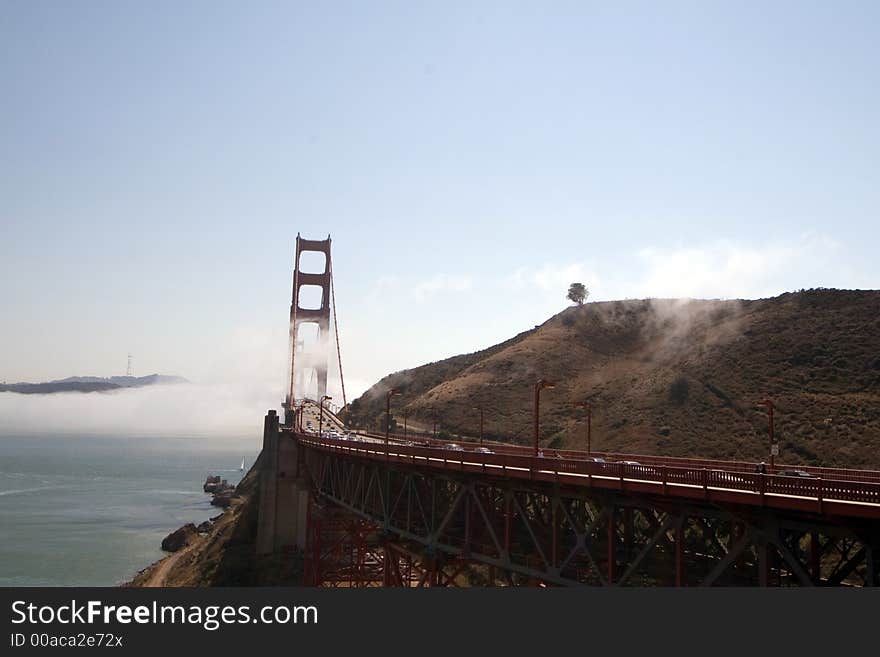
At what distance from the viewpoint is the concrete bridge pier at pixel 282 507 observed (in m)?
62.0

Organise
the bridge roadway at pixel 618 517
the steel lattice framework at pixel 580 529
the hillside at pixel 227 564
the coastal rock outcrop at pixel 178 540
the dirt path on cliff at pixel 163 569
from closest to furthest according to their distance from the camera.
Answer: the bridge roadway at pixel 618 517 → the steel lattice framework at pixel 580 529 → the hillside at pixel 227 564 → the dirt path on cliff at pixel 163 569 → the coastal rock outcrop at pixel 178 540

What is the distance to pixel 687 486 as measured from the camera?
18.2 metres

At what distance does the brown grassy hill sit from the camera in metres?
66.0

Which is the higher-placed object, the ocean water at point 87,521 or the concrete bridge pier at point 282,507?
the concrete bridge pier at point 282,507

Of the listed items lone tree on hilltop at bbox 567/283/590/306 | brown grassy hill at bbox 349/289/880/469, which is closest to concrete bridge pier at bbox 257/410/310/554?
brown grassy hill at bbox 349/289/880/469

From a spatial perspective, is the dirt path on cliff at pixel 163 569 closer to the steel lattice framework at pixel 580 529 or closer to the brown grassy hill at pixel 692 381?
the steel lattice framework at pixel 580 529

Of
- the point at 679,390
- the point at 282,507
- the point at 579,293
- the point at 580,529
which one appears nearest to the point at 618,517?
the point at 580,529

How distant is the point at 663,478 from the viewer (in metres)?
18.4

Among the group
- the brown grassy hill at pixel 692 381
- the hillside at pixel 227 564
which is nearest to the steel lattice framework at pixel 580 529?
the hillside at pixel 227 564

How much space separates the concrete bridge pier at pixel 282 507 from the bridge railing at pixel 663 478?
112ft

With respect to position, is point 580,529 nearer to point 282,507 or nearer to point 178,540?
point 282,507

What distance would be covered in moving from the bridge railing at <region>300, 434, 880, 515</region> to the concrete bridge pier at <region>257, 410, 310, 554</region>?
34.0 m

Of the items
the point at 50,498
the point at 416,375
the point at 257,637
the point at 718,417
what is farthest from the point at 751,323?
the point at 50,498

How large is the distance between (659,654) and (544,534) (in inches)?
554
